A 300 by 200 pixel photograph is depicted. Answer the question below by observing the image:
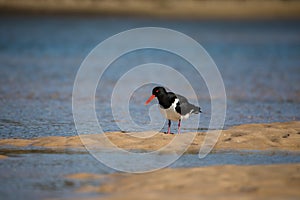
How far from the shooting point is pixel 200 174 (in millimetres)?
7941

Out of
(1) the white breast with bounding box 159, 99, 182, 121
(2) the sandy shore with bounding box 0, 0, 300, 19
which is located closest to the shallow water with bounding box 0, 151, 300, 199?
(1) the white breast with bounding box 159, 99, 182, 121

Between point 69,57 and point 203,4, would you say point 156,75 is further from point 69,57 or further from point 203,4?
point 203,4

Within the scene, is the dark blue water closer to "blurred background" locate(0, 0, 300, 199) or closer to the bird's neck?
"blurred background" locate(0, 0, 300, 199)

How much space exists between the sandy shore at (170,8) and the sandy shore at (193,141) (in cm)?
3551

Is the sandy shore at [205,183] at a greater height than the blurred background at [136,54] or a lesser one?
lesser

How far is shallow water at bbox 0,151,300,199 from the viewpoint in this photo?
24.6 ft

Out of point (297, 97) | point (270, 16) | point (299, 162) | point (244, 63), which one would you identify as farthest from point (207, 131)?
point (270, 16)

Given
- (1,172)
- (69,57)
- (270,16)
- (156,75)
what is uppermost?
(270,16)

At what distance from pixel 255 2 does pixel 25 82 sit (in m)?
35.5

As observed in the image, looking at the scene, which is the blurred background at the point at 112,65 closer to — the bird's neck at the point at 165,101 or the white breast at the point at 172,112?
the white breast at the point at 172,112

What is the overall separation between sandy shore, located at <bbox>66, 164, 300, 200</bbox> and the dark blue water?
9.97 feet

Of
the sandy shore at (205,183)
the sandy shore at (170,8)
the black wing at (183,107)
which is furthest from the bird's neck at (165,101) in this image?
the sandy shore at (170,8)

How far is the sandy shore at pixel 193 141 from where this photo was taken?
31.7ft

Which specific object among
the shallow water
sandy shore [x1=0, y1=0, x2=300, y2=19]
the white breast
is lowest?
the shallow water
